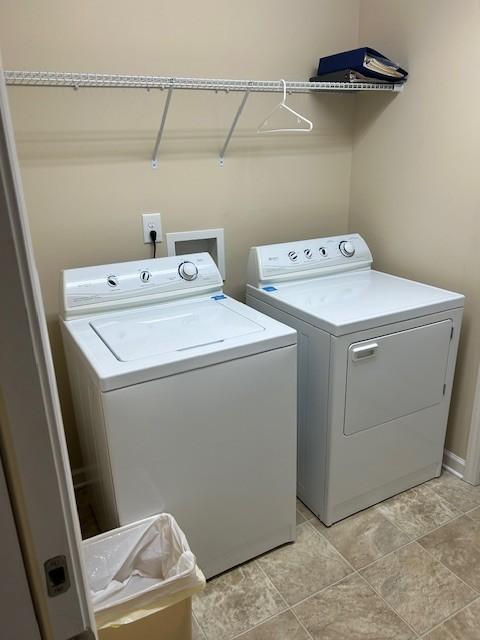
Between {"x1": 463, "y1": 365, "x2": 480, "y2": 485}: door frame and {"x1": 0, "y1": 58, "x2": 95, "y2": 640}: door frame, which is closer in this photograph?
{"x1": 0, "y1": 58, "x2": 95, "y2": 640}: door frame

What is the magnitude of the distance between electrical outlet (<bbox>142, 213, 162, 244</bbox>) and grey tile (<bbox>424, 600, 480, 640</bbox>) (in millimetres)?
1755

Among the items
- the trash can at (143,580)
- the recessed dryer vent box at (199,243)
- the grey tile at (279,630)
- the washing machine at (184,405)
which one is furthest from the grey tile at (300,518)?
the recessed dryer vent box at (199,243)

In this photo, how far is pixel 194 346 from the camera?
1.51 meters

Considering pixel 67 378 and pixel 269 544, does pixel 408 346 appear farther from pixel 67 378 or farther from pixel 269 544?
pixel 67 378

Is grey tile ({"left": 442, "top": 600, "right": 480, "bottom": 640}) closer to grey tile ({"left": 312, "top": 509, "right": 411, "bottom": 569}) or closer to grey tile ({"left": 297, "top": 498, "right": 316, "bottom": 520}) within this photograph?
grey tile ({"left": 312, "top": 509, "right": 411, "bottom": 569})

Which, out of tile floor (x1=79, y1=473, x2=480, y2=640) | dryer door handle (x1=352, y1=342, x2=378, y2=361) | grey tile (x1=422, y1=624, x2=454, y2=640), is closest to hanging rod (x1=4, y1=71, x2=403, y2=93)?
dryer door handle (x1=352, y1=342, x2=378, y2=361)

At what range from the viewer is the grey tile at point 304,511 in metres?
2.02

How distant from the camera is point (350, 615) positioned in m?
1.59

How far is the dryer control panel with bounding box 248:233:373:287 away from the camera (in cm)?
211

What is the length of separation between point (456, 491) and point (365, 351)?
92cm

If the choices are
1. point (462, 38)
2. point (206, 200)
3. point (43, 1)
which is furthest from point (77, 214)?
point (462, 38)

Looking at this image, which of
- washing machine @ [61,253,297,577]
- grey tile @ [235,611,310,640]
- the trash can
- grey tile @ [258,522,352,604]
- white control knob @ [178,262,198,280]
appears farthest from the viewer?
white control knob @ [178,262,198,280]

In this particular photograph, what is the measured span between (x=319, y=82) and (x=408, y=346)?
122 centimetres

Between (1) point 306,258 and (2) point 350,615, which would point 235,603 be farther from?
(1) point 306,258
